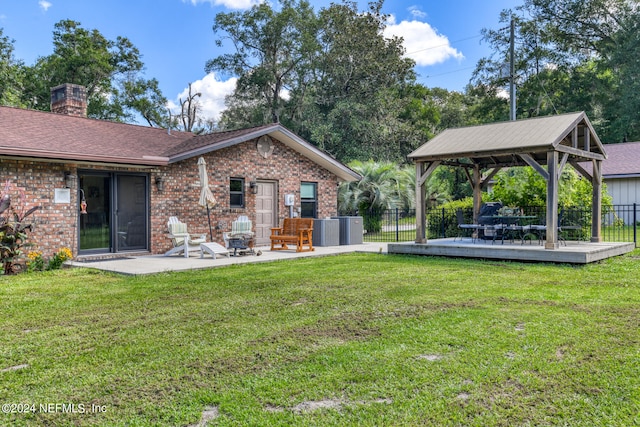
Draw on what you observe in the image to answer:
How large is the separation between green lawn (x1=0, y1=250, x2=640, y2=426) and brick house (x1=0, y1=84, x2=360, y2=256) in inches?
130

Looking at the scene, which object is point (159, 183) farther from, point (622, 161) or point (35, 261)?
point (622, 161)

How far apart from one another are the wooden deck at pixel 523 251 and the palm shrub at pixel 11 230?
25.5 ft

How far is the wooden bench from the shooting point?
12.0 m

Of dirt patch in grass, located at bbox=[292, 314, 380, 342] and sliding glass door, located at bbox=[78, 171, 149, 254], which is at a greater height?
sliding glass door, located at bbox=[78, 171, 149, 254]

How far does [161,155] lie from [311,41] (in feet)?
71.9

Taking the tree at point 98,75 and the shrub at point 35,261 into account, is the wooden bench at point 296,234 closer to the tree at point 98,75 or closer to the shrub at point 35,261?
the shrub at point 35,261

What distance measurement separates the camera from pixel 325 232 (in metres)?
13.6

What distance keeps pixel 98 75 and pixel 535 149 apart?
27.5 metres

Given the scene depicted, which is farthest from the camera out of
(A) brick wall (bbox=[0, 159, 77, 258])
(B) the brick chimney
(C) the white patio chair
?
(B) the brick chimney

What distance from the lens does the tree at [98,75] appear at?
27750mm

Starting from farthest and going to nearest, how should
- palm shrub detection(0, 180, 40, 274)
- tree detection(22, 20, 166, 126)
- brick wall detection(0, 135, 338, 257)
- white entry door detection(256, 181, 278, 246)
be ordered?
1. tree detection(22, 20, 166, 126)
2. white entry door detection(256, 181, 278, 246)
3. brick wall detection(0, 135, 338, 257)
4. palm shrub detection(0, 180, 40, 274)

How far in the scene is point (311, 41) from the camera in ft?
102

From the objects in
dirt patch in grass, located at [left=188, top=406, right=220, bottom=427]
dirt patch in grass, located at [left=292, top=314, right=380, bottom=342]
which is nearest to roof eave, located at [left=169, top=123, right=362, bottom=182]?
dirt patch in grass, located at [left=292, top=314, right=380, bottom=342]

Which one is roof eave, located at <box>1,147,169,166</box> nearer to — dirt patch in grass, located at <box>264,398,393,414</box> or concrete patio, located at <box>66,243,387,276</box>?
concrete patio, located at <box>66,243,387,276</box>
